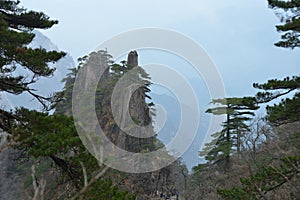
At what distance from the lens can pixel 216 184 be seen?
19344 mm

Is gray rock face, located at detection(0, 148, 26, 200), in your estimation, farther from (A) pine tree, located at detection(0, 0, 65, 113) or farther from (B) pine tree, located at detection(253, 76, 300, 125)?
(B) pine tree, located at detection(253, 76, 300, 125)

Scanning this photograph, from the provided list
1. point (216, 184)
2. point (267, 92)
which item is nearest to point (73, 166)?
point (267, 92)

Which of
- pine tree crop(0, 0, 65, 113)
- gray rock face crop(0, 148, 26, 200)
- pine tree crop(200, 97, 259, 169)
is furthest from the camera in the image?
gray rock face crop(0, 148, 26, 200)

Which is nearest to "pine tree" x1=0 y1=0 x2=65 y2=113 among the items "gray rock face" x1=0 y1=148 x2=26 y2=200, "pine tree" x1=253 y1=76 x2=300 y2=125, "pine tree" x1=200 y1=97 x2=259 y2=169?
"pine tree" x1=253 y1=76 x2=300 y2=125

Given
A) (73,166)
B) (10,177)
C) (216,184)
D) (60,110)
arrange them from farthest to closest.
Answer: (60,110), (10,177), (216,184), (73,166)

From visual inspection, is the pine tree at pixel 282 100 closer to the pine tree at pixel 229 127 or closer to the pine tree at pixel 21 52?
the pine tree at pixel 21 52

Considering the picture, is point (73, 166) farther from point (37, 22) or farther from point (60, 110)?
point (60, 110)

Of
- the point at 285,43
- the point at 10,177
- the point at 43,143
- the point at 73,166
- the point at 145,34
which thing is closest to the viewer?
the point at 43,143

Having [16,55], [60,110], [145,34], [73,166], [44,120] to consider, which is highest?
[60,110]

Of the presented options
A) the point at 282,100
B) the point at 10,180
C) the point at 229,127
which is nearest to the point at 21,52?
the point at 282,100

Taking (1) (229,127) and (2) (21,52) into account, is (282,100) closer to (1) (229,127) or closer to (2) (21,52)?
(2) (21,52)

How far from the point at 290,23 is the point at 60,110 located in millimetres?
19209

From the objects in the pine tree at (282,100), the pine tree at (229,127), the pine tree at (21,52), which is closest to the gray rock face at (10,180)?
the pine tree at (229,127)

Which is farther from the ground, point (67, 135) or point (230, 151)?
point (230, 151)
